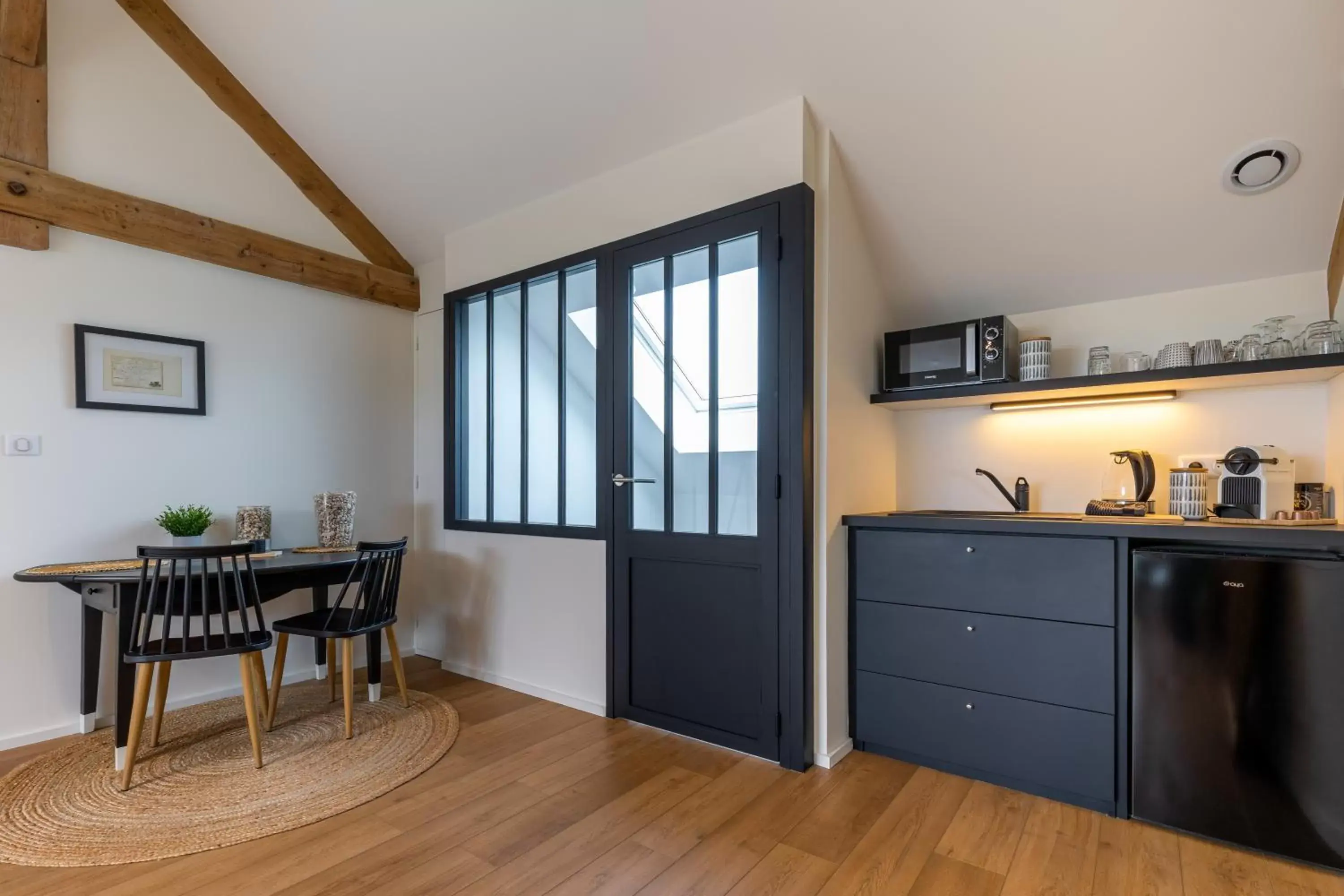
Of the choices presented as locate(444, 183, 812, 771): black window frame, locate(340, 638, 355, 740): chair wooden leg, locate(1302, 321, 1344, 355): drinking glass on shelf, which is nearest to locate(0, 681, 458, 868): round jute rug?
locate(340, 638, 355, 740): chair wooden leg

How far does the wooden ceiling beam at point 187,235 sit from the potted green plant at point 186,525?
1209mm

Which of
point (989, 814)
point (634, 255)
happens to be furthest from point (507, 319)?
point (989, 814)

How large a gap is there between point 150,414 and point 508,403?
1589 mm

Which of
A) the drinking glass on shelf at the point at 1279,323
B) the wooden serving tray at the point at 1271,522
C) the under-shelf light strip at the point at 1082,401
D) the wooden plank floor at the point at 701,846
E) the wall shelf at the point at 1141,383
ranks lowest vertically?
the wooden plank floor at the point at 701,846

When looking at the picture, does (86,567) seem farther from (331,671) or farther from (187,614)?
(331,671)

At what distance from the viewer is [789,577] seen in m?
2.48

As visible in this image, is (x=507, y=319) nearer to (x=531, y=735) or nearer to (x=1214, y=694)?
(x=531, y=735)

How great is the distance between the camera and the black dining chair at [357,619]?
276 cm

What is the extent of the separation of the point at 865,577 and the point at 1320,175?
6.38ft

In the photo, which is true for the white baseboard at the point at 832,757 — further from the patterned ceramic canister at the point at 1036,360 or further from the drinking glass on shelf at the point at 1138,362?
the drinking glass on shelf at the point at 1138,362

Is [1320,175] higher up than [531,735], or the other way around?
[1320,175]

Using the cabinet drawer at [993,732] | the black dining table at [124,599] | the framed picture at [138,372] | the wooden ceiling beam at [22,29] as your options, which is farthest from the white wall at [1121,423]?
the wooden ceiling beam at [22,29]

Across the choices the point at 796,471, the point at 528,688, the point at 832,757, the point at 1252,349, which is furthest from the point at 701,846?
the point at 1252,349

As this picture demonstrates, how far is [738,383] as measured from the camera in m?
2.66
